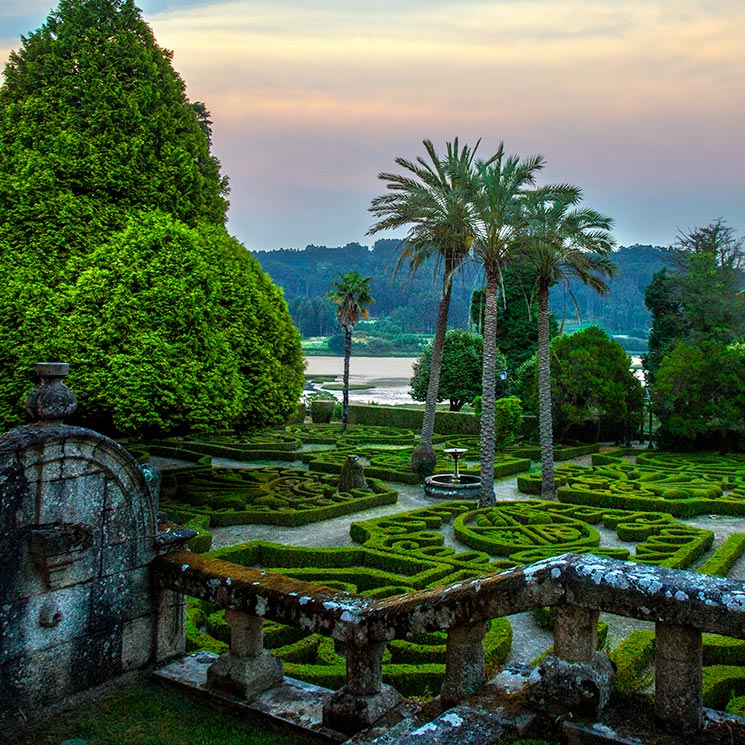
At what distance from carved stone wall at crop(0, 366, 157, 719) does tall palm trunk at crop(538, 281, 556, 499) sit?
18257mm

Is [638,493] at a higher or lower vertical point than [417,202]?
lower

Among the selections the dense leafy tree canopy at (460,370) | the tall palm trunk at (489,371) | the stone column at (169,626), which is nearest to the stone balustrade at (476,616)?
the stone column at (169,626)

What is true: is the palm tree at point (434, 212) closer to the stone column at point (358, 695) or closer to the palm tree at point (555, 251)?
the palm tree at point (555, 251)

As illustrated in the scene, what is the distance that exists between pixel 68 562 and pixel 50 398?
119 centimetres

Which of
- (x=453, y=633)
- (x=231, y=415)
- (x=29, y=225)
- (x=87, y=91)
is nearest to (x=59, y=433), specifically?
(x=453, y=633)

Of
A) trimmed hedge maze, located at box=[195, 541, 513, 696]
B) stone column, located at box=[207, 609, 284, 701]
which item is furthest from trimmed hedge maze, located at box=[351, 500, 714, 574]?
stone column, located at box=[207, 609, 284, 701]

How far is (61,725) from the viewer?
5152 millimetres

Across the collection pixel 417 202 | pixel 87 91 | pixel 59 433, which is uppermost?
pixel 87 91

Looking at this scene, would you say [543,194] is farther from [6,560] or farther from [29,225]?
[6,560]

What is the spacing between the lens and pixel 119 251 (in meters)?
17.7

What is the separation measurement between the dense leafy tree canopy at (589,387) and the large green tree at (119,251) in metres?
17.9

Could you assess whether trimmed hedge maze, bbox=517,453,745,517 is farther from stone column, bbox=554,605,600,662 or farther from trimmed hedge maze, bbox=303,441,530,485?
stone column, bbox=554,605,600,662

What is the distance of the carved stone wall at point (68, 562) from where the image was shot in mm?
5035

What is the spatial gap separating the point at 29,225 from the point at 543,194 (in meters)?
13.8
